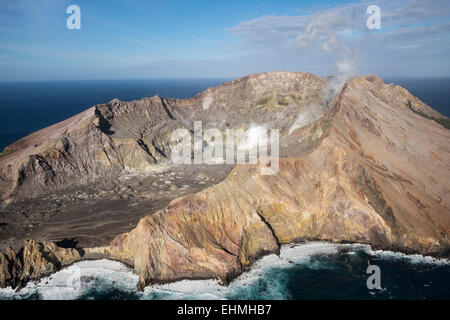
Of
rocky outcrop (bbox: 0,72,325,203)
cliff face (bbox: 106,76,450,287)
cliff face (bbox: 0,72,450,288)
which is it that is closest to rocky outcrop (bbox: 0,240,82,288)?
cliff face (bbox: 0,72,450,288)

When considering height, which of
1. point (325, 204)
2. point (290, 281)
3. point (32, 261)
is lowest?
point (290, 281)

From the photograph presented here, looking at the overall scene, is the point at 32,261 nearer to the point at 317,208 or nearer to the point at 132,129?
the point at 317,208

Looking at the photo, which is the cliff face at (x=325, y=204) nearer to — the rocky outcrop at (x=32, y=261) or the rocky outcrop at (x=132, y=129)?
the rocky outcrop at (x=32, y=261)

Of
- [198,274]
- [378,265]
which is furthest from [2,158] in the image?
[378,265]

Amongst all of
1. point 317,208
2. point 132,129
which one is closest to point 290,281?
point 317,208

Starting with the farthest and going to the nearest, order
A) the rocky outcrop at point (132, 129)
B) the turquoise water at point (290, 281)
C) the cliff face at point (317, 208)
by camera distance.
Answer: the rocky outcrop at point (132, 129), the cliff face at point (317, 208), the turquoise water at point (290, 281)

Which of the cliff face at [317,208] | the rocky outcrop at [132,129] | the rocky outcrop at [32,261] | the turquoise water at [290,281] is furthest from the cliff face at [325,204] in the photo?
the rocky outcrop at [132,129]

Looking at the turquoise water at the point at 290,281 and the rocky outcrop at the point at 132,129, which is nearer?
the turquoise water at the point at 290,281

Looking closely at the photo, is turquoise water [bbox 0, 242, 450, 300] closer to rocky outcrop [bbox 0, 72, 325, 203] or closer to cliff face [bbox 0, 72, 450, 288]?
cliff face [bbox 0, 72, 450, 288]
